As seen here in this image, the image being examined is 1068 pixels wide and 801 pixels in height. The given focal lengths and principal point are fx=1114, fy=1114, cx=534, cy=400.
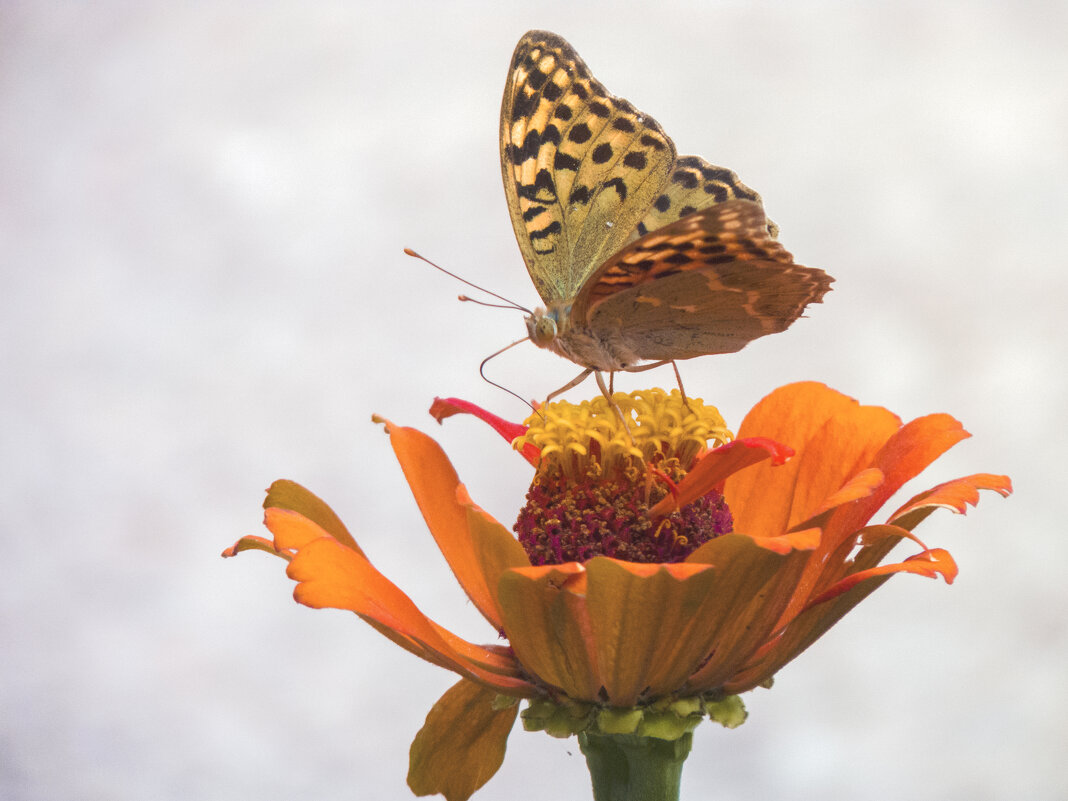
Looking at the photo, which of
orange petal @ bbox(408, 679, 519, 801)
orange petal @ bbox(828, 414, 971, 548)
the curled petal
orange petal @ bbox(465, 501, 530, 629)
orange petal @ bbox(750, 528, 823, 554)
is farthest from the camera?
the curled petal

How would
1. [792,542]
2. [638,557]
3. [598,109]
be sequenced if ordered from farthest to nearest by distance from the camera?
[598,109] → [638,557] → [792,542]

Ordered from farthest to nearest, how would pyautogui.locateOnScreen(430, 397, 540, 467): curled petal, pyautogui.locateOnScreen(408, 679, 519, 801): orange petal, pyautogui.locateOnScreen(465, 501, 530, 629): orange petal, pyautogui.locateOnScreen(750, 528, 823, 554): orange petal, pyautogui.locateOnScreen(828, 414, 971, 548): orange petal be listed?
1. pyautogui.locateOnScreen(430, 397, 540, 467): curled petal
2. pyautogui.locateOnScreen(408, 679, 519, 801): orange petal
3. pyautogui.locateOnScreen(828, 414, 971, 548): orange petal
4. pyautogui.locateOnScreen(465, 501, 530, 629): orange petal
5. pyautogui.locateOnScreen(750, 528, 823, 554): orange petal

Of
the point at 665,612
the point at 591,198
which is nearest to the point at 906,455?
the point at 665,612

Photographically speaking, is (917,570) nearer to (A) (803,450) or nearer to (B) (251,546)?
(A) (803,450)

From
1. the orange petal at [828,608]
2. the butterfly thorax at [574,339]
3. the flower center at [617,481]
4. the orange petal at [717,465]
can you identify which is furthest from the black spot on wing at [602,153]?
the orange petal at [828,608]

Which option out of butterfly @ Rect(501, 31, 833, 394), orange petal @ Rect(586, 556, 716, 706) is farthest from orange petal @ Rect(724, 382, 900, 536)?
orange petal @ Rect(586, 556, 716, 706)

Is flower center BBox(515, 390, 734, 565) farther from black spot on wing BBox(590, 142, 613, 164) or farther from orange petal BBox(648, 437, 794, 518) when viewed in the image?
black spot on wing BBox(590, 142, 613, 164)

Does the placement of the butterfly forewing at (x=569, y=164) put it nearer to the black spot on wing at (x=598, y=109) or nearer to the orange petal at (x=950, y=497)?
the black spot on wing at (x=598, y=109)
